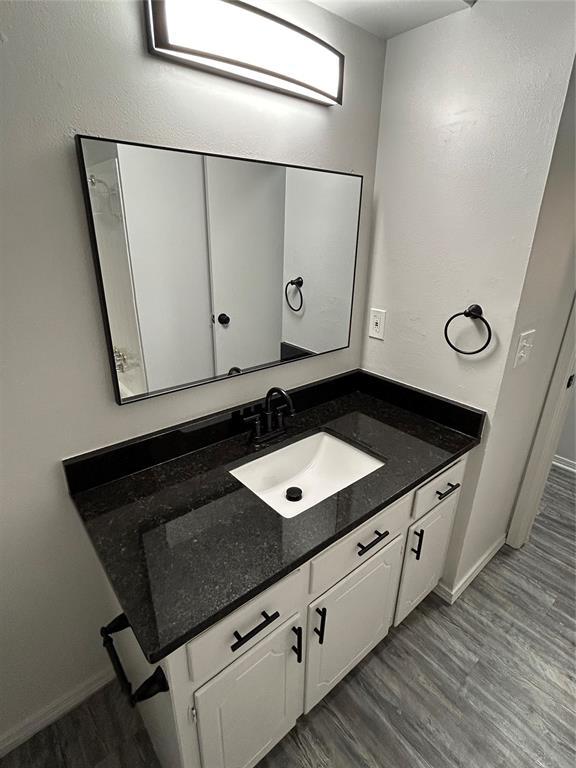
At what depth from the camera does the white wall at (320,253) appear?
1.42 m

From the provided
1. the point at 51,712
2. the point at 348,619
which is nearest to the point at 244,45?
the point at 348,619

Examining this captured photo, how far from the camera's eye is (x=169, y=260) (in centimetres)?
116

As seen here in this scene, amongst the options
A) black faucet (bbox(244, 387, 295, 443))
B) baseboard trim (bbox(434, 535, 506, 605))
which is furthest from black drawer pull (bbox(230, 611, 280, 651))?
baseboard trim (bbox(434, 535, 506, 605))

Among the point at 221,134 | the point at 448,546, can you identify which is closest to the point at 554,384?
the point at 448,546

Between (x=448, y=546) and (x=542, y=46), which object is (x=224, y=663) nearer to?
(x=448, y=546)

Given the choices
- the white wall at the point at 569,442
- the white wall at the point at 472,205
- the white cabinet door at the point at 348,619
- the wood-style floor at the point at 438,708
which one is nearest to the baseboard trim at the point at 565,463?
the white wall at the point at 569,442

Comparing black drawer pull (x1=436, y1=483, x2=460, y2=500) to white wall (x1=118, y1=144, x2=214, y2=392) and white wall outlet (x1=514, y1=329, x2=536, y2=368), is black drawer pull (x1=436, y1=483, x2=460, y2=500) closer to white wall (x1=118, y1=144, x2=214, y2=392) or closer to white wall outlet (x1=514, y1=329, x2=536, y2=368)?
white wall outlet (x1=514, y1=329, x2=536, y2=368)

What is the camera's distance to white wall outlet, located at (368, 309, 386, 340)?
1.71m

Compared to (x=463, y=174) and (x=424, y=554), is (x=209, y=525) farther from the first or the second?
(x=463, y=174)

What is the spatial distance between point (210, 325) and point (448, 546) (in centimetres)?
141

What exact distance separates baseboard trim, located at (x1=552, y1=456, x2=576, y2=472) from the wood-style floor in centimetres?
125

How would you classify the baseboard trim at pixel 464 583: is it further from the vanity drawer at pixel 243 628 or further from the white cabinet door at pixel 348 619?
the vanity drawer at pixel 243 628

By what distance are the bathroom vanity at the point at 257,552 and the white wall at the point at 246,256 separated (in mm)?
246

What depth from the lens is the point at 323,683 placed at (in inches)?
50.1
